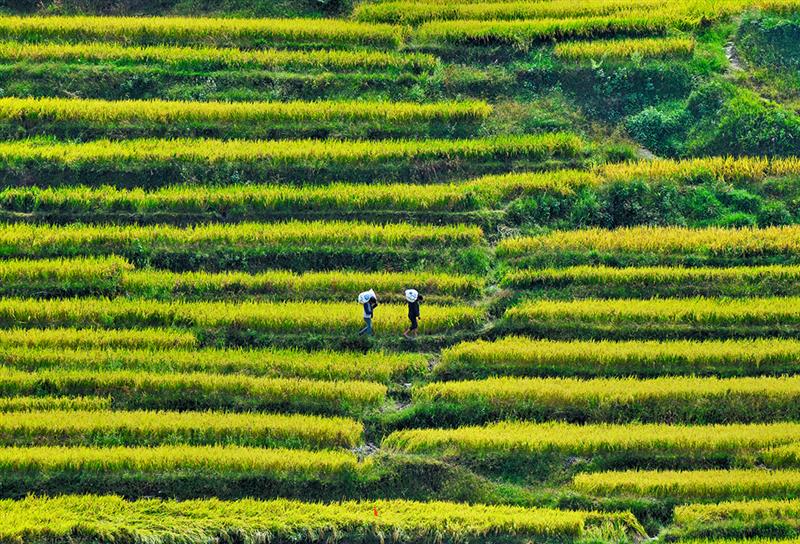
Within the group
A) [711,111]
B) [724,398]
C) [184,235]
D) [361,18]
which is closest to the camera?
[724,398]

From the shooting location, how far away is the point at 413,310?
2256 centimetres

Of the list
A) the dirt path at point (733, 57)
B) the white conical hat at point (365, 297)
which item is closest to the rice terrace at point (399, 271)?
the white conical hat at point (365, 297)

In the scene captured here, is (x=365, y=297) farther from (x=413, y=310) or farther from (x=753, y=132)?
(x=753, y=132)

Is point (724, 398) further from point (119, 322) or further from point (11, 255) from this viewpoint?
point (11, 255)

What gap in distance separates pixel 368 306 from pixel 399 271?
2.14 m

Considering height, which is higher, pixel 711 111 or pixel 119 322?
pixel 711 111

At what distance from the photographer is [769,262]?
24625mm

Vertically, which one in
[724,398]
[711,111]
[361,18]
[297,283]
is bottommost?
[724,398]

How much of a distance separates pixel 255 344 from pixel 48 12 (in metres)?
11.9

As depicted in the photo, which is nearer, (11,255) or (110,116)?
(11,255)

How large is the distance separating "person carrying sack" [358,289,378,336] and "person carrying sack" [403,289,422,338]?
63 centimetres

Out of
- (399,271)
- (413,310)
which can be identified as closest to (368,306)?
(413,310)

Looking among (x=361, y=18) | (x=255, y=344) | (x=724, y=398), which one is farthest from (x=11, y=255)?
(x=724, y=398)

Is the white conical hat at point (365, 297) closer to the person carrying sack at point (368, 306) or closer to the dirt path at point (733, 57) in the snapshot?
the person carrying sack at point (368, 306)
